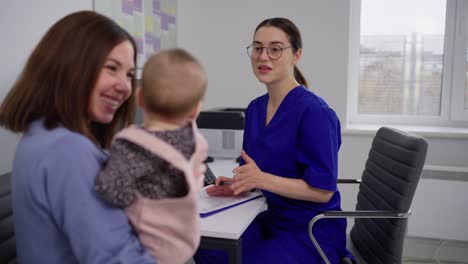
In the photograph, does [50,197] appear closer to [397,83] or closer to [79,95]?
[79,95]

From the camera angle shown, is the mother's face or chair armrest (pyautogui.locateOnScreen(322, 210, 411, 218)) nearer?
the mother's face

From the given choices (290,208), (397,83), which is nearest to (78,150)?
(290,208)

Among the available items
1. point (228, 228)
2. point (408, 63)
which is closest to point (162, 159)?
point (228, 228)

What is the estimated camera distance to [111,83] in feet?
2.87

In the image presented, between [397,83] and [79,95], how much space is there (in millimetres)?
2699

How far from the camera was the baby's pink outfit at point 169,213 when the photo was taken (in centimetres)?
76

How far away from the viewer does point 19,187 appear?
82 centimetres

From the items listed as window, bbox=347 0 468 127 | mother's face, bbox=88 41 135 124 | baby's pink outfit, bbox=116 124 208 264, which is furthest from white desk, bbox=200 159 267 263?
window, bbox=347 0 468 127

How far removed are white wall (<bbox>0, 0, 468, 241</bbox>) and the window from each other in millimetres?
242

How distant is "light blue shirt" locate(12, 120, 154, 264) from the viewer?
768mm

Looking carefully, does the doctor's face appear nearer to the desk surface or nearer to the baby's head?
the desk surface

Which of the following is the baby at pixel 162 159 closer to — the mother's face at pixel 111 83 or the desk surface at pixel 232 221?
the mother's face at pixel 111 83

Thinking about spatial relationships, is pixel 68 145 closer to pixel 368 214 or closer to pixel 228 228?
pixel 228 228

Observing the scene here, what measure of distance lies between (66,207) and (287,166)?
0.93m
